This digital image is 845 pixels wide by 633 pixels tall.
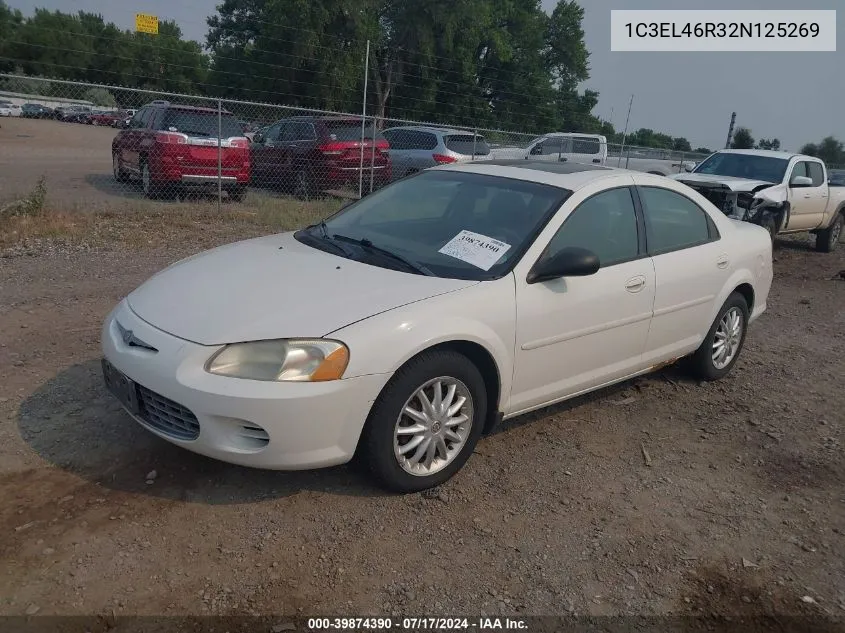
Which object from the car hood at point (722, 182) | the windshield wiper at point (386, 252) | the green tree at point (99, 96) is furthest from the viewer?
the green tree at point (99, 96)

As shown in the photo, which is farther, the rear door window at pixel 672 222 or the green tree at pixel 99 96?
the green tree at pixel 99 96

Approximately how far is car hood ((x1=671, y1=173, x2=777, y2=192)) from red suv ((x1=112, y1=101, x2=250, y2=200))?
273 inches

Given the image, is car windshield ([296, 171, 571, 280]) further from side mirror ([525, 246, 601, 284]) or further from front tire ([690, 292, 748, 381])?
front tire ([690, 292, 748, 381])

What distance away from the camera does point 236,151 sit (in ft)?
36.4

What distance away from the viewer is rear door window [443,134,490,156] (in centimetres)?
1366

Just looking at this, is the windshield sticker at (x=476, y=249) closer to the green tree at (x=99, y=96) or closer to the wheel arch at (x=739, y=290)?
the wheel arch at (x=739, y=290)

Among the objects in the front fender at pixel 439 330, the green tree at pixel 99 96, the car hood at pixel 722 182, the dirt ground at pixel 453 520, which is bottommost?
the dirt ground at pixel 453 520

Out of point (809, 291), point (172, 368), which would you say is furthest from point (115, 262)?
point (809, 291)

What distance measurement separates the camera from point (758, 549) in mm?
3074

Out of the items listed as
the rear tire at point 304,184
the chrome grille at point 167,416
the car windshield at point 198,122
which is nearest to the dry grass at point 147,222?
the car windshield at point 198,122

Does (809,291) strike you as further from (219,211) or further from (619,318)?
(219,211)

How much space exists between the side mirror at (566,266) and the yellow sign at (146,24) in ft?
46.0

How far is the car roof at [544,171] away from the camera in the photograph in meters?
4.03

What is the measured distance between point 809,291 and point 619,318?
20.8 feet
